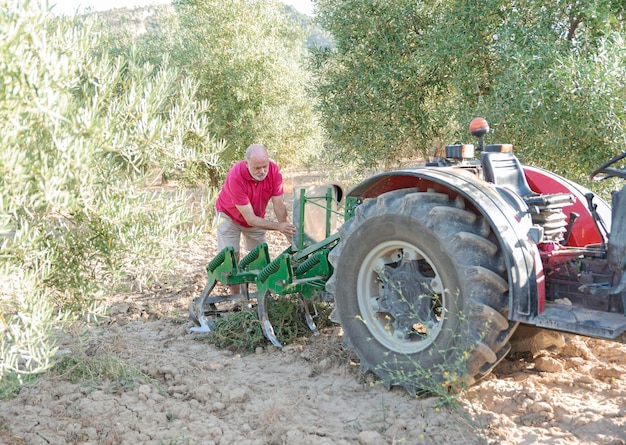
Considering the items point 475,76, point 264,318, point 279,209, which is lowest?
point 264,318

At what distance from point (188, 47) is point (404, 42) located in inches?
205

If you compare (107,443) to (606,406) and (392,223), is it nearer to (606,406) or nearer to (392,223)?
(392,223)

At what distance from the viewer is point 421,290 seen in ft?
13.5

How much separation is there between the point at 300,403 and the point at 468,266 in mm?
1491

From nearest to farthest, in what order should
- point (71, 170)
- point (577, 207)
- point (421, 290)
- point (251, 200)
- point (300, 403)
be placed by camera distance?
point (71, 170), point (421, 290), point (300, 403), point (577, 207), point (251, 200)

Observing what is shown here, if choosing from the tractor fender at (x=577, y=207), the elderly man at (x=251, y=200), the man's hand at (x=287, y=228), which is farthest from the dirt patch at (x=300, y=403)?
the elderly man at (x=251, y=200)

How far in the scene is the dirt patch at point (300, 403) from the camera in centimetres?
354

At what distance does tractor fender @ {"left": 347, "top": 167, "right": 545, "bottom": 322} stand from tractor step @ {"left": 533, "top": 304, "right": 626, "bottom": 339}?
8 cm

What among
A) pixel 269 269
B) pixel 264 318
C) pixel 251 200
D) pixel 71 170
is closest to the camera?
pixel 71 170

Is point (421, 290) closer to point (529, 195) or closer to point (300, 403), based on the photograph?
point (529, 195)

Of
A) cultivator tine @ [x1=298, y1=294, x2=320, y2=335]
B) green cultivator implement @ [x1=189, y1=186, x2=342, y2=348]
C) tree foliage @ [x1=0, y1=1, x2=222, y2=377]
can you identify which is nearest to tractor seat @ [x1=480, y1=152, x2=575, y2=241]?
green cultivator implement @ [x1=189, y1=186, x2=342, y2=348]

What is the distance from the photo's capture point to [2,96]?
257 cm

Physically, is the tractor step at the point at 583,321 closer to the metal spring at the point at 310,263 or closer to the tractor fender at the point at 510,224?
the tractor fender at the point at 510,224

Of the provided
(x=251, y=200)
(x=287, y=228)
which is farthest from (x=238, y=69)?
(x=287, y=228)
